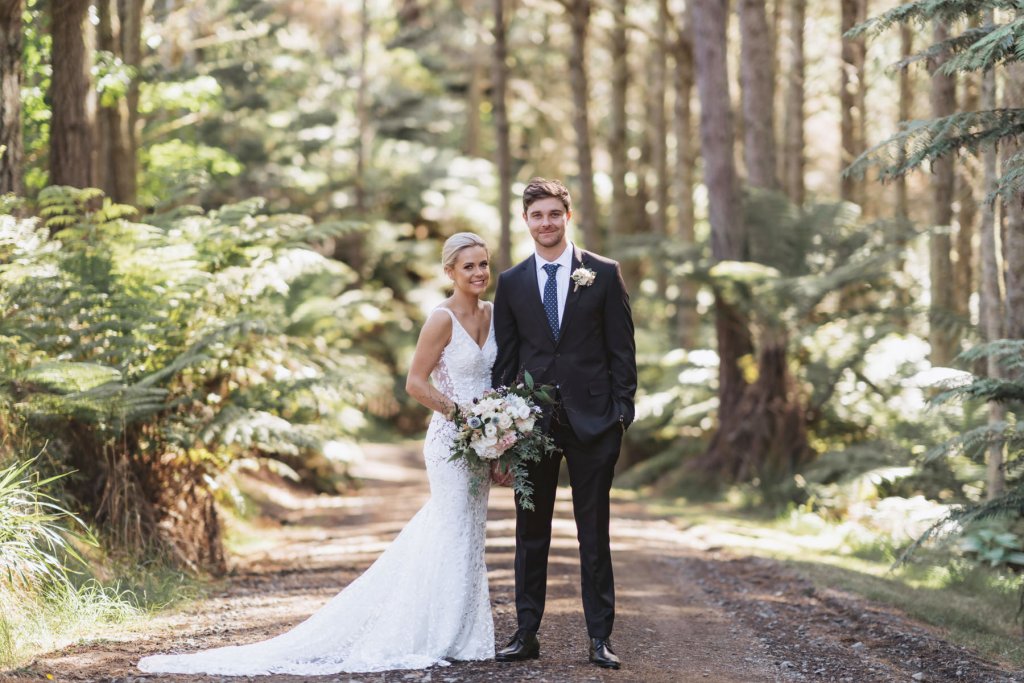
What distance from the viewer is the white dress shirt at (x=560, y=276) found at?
547 centimetres

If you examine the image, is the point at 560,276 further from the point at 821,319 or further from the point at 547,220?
the point at 821,319

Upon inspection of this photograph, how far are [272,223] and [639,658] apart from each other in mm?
5664

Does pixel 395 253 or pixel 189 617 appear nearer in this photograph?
pixel 189 617

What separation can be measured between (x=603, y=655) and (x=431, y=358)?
5.66 feet

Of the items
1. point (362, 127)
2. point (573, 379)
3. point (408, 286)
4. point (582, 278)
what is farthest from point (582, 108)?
point (573, 379)

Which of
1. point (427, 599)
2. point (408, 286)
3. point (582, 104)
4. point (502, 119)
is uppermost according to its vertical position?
point (582, 104)

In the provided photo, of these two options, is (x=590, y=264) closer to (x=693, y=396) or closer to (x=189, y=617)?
(x=189, y=617)

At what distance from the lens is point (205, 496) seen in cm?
857

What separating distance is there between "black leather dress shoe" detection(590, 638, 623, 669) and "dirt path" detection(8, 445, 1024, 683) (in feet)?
0.20

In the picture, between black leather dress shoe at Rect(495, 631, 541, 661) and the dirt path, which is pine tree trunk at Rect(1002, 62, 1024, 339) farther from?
black leather dress shoe at Rect(495, 631, 541, 661)

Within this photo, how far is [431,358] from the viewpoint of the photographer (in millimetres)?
Result: 5648

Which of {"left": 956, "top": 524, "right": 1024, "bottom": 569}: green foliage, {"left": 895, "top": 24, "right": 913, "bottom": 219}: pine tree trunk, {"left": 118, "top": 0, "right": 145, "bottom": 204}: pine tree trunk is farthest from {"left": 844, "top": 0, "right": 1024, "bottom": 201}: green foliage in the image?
{"left": 895, "top": 24, "right": 913, "bottom": 219}: pine tree trunk

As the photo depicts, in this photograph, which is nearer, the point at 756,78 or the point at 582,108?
the point at 756,78

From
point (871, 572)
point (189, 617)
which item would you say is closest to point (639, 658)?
point (189, 617)
